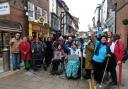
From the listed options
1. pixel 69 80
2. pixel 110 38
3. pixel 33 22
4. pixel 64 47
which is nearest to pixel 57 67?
pixel 64 47

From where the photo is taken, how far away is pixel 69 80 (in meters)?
11.8

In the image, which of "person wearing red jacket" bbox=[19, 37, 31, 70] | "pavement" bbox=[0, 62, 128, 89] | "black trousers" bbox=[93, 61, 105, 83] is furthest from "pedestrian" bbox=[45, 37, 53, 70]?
"black trousers" bbox=[93, 61, 105, 83]

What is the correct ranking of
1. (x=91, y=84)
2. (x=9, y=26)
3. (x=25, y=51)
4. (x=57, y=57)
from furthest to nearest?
(x=9, y=26), (x=25, y=51), (x=57, y=57), (x=91, y=84)

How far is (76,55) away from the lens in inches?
492

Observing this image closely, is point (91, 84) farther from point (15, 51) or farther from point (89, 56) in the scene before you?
point (15, 51)

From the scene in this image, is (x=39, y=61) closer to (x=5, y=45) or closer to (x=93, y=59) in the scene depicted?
(x=93, y=59)

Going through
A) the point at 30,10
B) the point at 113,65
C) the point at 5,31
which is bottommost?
the point at 113,65

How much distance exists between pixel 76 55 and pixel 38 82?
7.05 feet

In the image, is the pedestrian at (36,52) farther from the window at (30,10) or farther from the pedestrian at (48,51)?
the window at (30,10)

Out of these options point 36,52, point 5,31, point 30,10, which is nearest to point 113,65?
point 36,52

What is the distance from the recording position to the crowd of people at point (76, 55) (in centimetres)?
1070

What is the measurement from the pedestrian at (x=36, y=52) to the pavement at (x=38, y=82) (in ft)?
3.72

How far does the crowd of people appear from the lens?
10695 mm

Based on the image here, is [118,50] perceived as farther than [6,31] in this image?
No
